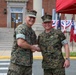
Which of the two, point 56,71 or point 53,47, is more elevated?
point 53,47

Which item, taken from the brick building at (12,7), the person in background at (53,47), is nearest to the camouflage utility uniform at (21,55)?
the person in background at (53,47)

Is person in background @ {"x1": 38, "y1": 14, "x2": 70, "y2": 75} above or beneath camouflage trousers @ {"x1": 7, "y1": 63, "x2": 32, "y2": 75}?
above

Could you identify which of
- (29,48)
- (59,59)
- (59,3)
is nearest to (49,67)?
(59,59)

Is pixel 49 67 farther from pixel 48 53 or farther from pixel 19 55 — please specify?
pixel 19 55

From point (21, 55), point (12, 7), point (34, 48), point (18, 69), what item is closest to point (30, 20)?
point (34, 48)

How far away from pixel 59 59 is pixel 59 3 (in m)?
1.79

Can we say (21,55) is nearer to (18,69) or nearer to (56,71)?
(18,69)

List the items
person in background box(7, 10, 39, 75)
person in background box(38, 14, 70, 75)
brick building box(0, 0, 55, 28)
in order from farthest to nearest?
brick building box(0, 0, 55, 28) → person in background box(38, 14, 70, 75) → person in background box(7, 10, 39, 75)

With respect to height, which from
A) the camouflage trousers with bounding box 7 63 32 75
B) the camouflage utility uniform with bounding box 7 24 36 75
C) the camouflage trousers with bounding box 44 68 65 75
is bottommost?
the camouflage trousers with bounding box 44 68 65 75

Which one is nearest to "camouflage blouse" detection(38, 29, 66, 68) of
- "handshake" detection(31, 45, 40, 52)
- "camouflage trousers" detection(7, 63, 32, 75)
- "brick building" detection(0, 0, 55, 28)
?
"handshake" detection(31, 45, 40, 52)

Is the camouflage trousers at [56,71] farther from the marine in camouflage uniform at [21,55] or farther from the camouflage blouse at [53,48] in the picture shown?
the marine in camouflage uniform at [21,55]

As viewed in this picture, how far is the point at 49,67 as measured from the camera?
5.26m

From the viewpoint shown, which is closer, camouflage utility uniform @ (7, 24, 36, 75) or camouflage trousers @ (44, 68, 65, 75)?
camouflage utility uniform @ (7, 24, 36, 75)

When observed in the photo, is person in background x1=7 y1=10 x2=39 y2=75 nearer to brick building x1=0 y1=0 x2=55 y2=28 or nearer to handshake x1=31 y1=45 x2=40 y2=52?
handshake x1=31 y1=45 x2=40 y2=52
